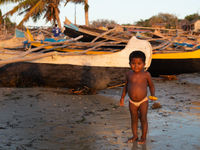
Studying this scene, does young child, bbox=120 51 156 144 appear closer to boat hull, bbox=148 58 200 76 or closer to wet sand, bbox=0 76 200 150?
wet sand, bbox=0 76 200 150

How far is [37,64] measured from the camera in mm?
7121

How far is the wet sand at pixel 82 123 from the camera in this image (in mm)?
3082

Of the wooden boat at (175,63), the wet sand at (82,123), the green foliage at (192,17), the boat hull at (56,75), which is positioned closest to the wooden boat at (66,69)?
the boat hull at (56,75)

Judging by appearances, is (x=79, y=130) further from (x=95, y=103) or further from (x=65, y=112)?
(x=95, y=103)

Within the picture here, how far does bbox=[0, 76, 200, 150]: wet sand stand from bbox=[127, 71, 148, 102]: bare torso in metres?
0.59

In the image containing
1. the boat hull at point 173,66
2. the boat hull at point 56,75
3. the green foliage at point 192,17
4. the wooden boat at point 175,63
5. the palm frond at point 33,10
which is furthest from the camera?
the green foliage at point 192,17

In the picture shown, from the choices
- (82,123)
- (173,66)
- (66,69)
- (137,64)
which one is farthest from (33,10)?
(137,64)

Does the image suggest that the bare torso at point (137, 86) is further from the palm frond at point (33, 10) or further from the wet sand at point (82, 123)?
the palm frond at point (33, 10)

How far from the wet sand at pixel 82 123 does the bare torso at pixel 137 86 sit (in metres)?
0.59

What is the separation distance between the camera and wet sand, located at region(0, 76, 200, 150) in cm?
308

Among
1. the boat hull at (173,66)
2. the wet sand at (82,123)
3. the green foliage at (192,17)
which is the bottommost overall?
the wet sand at (82,123)

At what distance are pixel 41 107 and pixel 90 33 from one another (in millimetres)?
6406

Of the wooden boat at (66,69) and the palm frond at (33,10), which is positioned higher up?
the palm frond at (33,10)

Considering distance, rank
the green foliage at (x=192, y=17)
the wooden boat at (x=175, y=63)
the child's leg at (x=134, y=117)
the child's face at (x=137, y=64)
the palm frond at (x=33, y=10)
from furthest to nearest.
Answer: the green foliage at (x=192, y=17) < the palm frond at (x=33, y=10) < the wooden boat at (x=175, y=63) < the child's leg at (x=134, y=117) < the child's face at (x=137, y=64)
